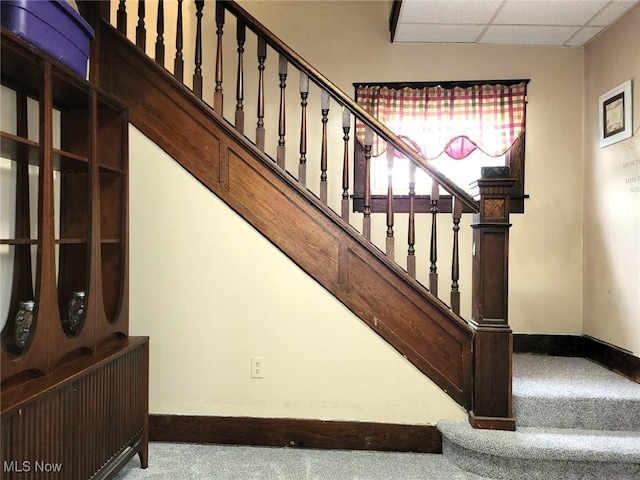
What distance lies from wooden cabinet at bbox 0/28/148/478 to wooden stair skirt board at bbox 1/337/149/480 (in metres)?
0.01

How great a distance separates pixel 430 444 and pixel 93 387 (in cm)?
174

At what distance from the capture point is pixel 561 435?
2.14 meters

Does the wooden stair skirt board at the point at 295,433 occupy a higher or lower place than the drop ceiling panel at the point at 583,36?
lower

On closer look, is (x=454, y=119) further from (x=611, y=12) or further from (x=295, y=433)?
(x=295, y=433)

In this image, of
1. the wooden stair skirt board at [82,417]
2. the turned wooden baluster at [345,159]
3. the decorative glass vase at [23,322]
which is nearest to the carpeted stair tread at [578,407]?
the turned wooden baluster at [345,159]

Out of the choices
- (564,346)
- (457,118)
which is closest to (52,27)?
(457,118)

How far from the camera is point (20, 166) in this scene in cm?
180

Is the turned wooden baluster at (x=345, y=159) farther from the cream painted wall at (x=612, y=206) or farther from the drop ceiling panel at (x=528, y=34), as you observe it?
the cream painted wall at (x=612, y=206)

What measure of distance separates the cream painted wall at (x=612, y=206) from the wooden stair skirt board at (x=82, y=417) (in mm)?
2934

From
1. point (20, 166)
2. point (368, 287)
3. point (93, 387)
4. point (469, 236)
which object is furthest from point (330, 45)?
point (93, 387)

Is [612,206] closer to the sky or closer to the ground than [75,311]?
closer to the sky

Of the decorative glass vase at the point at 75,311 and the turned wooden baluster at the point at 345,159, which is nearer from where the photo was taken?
the decorative glass vase at the point at 75,311

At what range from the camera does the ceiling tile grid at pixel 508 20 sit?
107 inches

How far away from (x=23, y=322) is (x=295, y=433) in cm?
147
